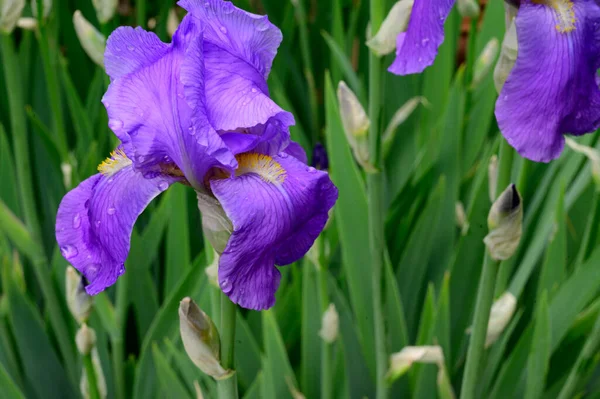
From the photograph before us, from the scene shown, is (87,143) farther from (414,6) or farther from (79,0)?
(414,6)

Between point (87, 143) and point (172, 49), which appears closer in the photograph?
point (172, 49)

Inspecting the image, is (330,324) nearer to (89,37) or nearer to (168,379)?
(168,379)

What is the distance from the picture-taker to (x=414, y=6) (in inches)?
32.3

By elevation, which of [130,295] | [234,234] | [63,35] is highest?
[234,234]

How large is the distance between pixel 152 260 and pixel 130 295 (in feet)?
0.48

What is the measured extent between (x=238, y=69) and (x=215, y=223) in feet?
0.54

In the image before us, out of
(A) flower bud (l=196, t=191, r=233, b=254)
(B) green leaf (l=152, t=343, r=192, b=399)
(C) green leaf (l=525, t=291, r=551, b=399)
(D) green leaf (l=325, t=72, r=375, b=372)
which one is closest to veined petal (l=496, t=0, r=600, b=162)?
(A) flower bud (l=196, t=191, r=233, b=254)

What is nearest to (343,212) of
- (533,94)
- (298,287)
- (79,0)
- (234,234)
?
(298,287)

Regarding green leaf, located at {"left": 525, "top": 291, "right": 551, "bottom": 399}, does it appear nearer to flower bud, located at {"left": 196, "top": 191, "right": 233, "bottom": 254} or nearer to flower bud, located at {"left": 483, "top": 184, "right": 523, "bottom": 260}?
flower bud, located at {"left": 483, "top": 184, "right": 523, "bottom": 260}

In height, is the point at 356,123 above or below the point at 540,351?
above

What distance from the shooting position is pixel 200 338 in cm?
75

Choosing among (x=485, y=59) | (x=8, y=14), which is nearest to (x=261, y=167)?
(x=8, y=14)

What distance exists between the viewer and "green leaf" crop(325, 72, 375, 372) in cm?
139

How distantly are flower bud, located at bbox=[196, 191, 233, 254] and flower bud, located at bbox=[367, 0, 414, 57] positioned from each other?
1.45 feet
